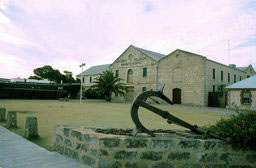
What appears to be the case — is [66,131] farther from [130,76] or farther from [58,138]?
[130,76]

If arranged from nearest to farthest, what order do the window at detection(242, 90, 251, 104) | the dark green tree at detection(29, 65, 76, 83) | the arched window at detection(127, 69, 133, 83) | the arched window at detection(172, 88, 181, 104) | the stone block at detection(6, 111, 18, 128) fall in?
the stone block at detection(6, 111, 18, 128), the window at detection(242, 90, 251, 104), the arched window at detection(172, 88, 181, 104), the arched window at detection(127, 69, 133, 83), the dark green tree at detection(29, 65, 76, 83)

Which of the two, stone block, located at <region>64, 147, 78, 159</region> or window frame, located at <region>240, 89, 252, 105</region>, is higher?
window frame, located at <region>240, 89, 252, 105</region>

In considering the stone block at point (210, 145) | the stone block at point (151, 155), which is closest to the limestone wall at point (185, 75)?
the stone block at point (210, 145)

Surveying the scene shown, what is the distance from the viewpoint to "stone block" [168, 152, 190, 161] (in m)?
3.83

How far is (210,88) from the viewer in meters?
28.6

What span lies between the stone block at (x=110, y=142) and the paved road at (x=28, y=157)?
0.73 m

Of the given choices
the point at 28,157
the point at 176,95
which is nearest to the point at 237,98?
the point at 176,95

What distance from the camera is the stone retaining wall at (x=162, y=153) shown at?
376 cm

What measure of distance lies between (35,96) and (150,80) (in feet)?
69.0

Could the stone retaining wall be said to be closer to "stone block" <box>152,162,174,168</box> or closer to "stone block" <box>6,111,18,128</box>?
"stone block" <box>152,162,174,168</box>

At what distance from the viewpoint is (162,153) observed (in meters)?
3.81

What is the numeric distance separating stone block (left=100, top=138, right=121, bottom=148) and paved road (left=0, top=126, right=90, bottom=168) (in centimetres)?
73

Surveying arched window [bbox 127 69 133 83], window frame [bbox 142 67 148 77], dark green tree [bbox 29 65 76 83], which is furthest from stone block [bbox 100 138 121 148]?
dark green tree [bbox 29 65 76 83]

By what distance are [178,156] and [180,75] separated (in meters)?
27.2
